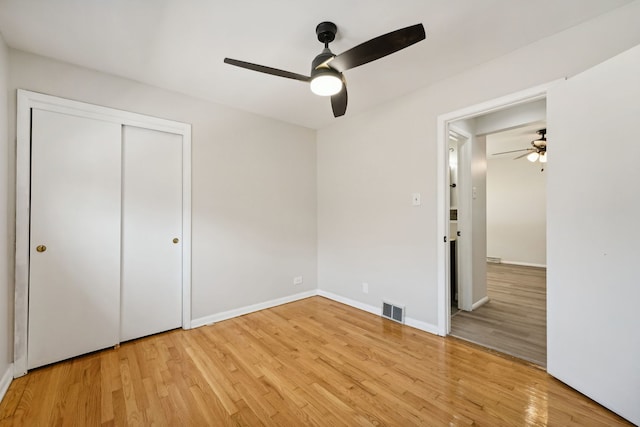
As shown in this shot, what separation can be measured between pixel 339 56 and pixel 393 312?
2587 millimetres

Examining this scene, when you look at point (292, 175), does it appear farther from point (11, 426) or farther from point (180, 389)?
point (11, 426)

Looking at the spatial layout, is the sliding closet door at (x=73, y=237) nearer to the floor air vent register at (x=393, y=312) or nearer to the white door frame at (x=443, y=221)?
the floor air vent register at (x=393, y=312)

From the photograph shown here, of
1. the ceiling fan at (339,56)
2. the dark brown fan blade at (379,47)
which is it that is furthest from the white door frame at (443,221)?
the dark brown fan blade at (379,47)

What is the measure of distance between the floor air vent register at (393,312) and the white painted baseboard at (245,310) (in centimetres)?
125

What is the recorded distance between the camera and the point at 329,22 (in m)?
1.76

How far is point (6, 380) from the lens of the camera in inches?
73.0

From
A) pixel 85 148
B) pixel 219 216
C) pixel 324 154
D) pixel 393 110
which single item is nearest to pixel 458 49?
pixel 393 110

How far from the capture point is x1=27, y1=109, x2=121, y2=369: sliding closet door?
210cm

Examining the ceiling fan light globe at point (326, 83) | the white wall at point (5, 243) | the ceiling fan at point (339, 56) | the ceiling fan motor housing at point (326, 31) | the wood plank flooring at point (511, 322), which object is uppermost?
the ceiling fan motor housing at point (326, 31)

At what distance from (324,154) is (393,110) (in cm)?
124

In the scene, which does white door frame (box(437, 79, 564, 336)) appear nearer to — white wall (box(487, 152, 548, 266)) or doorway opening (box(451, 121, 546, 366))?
doorway opening (box(451, 121, 546, 366))

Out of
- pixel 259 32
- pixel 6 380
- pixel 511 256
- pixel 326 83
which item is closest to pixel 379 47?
pixel 326 83

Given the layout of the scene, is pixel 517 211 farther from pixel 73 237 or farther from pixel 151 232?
pixel 73 237

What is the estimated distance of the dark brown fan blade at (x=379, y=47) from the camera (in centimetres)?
140
